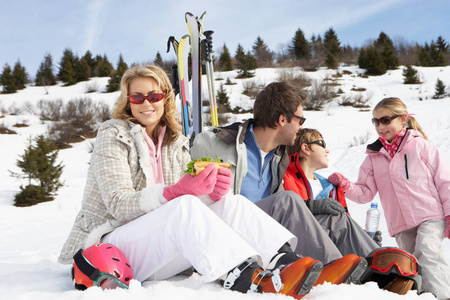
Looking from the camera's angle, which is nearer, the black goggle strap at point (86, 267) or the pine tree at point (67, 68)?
the black goggle strap at point (86, 267)

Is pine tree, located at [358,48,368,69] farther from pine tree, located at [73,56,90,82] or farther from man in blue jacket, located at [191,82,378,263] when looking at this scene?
man in blue jacket, located at [191,82,378,263]

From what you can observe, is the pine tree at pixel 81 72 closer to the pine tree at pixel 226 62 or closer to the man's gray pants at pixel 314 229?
the pine tree at pixel 226 62

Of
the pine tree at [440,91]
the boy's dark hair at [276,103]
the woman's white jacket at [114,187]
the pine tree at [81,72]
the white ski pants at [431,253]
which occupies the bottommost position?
the white ski pants at [431,253]

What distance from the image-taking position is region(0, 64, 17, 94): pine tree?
22167 millimetres

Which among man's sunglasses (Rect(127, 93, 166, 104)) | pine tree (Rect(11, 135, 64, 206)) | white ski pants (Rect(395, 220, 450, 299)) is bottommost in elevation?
pine tree (Rect(11, 135, 64, 206))

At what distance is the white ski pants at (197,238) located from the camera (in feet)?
4.68

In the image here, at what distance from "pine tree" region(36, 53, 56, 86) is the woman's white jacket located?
25119 millimetres

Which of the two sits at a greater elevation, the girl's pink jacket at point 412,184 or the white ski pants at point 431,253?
the girl's pink jacket at point 412,184

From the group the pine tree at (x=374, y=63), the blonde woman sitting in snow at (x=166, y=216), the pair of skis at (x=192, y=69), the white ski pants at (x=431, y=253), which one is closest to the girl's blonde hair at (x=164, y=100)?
the blonde woman sitting in snow at (x=166, y=216)

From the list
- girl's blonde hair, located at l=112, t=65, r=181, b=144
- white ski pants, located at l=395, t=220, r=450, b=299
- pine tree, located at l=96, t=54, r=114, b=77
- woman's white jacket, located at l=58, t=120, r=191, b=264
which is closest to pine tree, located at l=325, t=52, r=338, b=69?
pine tree, located at l=96, t=54, r=114, b=77

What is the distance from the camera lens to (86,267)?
156cm

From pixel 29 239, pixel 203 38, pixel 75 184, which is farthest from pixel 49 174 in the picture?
pixel 203 38

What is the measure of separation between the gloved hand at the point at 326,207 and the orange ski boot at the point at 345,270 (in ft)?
2.59

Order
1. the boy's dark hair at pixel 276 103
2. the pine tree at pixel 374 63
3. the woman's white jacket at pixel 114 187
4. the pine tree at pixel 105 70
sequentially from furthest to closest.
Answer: the pine tree at pixel 105 70 < the pine tree at pixel 374 63 < the boy's dark hair at pixel 276 103 < the woman's white jacket at pixel 114 187
